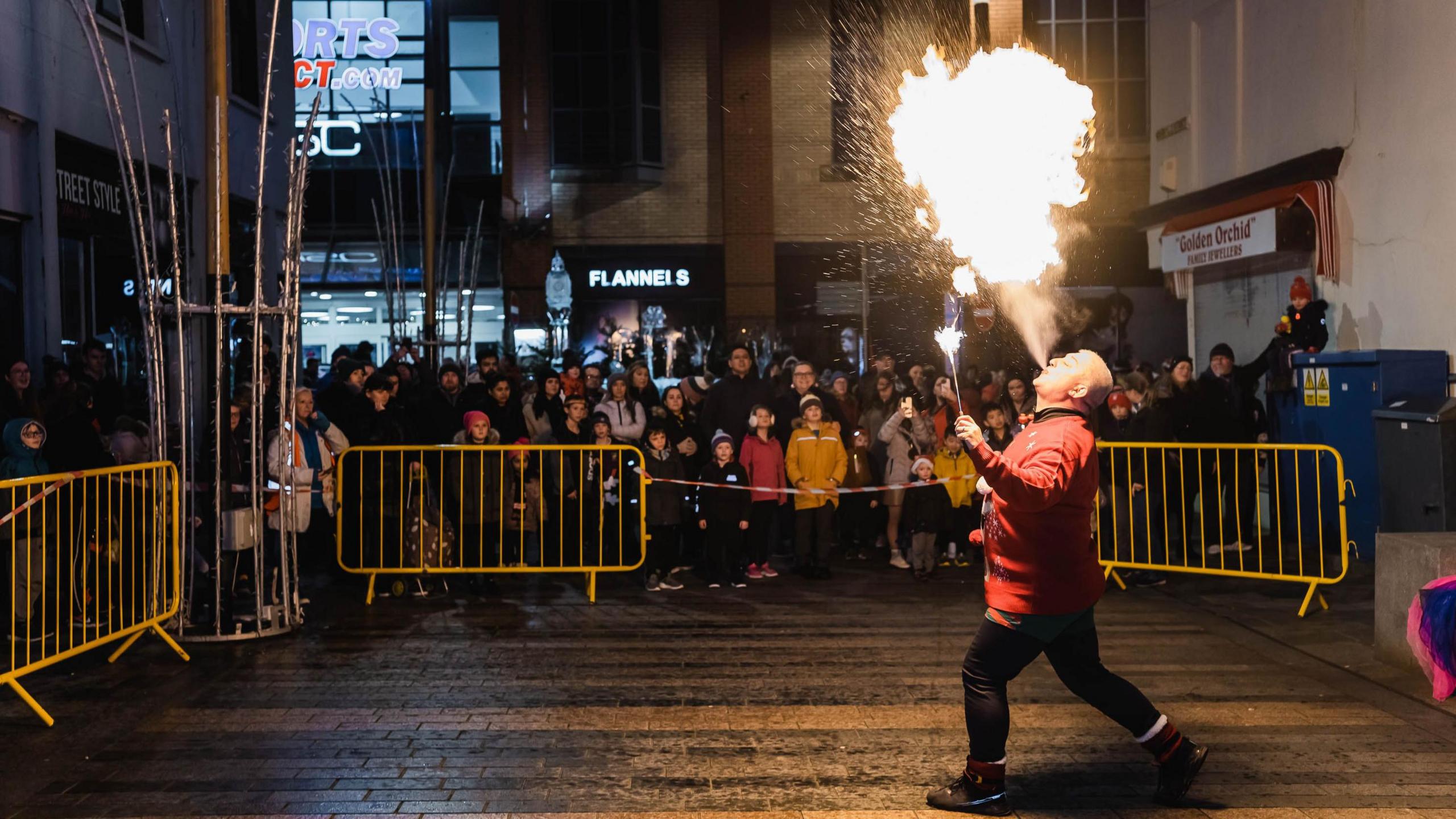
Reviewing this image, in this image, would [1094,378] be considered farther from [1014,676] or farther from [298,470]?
[298,470]

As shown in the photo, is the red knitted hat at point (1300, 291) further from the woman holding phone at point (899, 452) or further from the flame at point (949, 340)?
the flame at point (949, 340)

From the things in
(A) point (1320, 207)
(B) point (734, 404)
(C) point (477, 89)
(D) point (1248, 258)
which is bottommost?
(B) point (734, 404)

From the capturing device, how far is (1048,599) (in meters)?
5.47

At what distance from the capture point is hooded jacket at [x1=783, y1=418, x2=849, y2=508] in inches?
474

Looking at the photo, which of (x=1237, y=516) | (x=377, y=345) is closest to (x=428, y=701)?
(x=1237, y=516)

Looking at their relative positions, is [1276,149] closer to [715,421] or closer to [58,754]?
[715,421]

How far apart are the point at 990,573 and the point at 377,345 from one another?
95.2 ft

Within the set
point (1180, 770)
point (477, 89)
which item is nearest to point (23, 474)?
point (1180, 770)

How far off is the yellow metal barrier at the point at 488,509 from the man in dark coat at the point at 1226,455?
5008 millimetres

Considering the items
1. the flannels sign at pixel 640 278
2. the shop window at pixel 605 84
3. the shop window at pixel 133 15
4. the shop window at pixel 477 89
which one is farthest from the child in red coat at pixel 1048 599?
the shop window at pixel 477 89

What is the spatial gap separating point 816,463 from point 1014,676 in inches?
261

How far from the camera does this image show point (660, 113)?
30.2 meters

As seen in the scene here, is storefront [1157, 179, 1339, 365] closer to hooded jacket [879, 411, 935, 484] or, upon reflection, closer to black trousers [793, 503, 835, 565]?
hooded jacket [879, 411, 935, 484]

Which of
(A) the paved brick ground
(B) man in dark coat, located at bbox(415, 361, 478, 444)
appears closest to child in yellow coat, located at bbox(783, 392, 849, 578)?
→ (A) the paved brick ground
